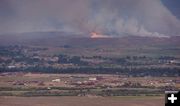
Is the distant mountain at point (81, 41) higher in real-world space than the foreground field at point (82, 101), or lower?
higher

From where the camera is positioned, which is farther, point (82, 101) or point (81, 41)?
point (81, 41)

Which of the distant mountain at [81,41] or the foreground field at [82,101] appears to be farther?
the distant mountain at [81,41]

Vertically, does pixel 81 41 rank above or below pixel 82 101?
above

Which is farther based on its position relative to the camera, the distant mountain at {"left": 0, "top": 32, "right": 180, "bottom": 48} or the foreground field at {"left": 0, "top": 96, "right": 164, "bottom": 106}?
the distant mountain at {"left": 0, "top": 32, "right": 180, "bottom": 48}

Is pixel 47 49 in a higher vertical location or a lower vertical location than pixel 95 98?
higher

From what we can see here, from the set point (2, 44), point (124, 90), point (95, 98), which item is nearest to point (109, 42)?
point (2, 44)

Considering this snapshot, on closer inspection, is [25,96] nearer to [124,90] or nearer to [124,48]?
[124,90]

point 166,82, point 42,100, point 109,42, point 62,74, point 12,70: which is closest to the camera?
point 42,100

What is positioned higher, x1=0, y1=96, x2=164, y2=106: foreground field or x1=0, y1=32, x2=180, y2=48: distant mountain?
x1=0, y1=32, x2=180, y2=48: distant mountain
